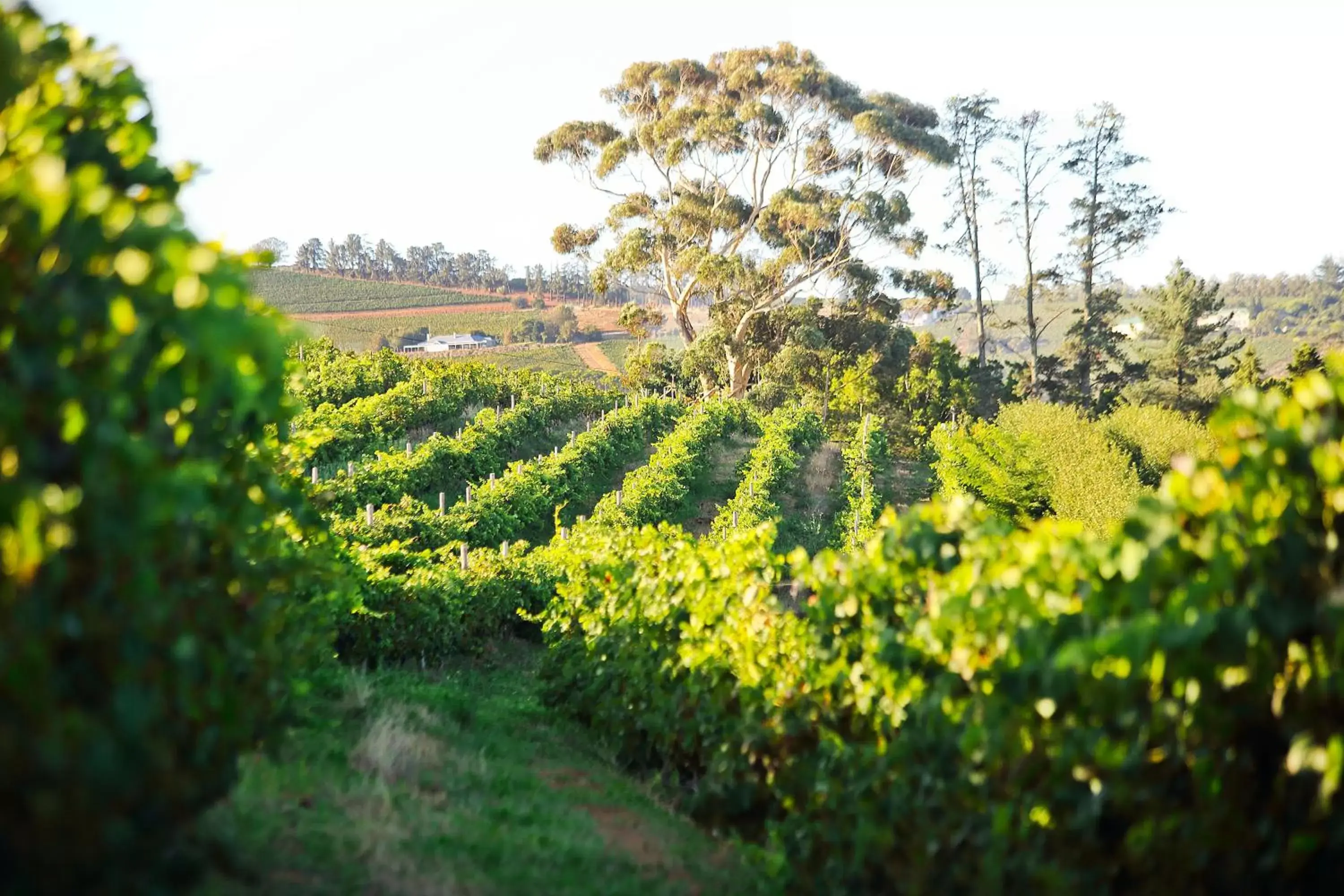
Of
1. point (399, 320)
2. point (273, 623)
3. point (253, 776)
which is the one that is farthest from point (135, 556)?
point (399, 320)

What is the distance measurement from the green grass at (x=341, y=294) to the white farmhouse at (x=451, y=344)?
1124 cm

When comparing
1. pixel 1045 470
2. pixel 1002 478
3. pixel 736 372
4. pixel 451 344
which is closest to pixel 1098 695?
pixel 1002 478

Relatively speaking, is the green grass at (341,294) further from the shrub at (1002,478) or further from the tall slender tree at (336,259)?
the shrub at (1002,478)

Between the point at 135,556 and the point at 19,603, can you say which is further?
the point at 135,556

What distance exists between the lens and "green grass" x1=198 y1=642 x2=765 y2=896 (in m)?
3.66

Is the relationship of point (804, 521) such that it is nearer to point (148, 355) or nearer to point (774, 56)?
point (148, 355)

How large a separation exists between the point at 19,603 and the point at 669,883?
3.06m

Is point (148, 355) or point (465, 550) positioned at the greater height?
point (148, 355)

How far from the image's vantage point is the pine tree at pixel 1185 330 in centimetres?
4425

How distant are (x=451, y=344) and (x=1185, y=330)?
49666 millimetres

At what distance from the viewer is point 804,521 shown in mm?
22172

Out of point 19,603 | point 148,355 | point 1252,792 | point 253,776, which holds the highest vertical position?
point 148,355

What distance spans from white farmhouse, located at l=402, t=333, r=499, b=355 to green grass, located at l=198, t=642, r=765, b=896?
6398 cm

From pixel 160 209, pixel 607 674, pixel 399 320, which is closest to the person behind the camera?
pixel 160 209
